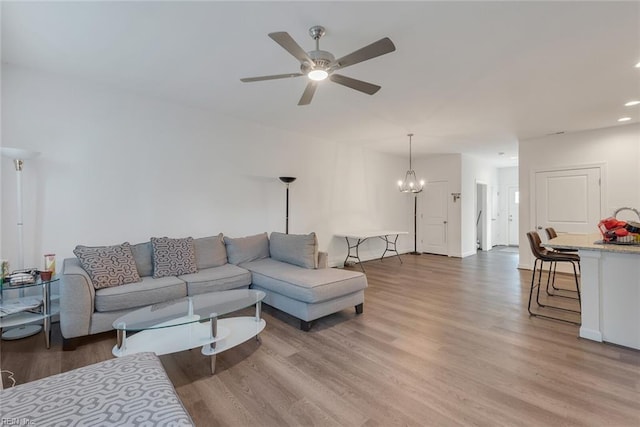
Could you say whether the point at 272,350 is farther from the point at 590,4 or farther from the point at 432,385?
the point at 590,4

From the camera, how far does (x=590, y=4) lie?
202cm

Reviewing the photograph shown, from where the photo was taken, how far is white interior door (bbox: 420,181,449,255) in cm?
759

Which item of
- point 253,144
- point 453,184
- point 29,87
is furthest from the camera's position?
point 453,184

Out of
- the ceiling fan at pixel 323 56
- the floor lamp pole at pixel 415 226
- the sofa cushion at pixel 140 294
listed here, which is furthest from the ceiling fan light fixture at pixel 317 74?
the floor lamp pole at pixel 415 226

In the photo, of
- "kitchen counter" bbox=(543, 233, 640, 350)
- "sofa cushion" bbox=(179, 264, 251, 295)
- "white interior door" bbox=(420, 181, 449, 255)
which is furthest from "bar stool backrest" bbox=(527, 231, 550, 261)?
"white interior door" bbox=(420, 181, 449, 255)

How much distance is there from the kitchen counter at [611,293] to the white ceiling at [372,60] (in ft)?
6.05

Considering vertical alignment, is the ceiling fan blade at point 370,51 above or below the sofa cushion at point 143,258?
above

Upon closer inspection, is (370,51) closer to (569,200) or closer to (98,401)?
(98,401)

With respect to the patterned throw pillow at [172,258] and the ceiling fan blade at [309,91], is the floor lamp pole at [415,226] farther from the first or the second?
the patterned throw pillow at [172,258]

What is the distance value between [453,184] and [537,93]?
13.1 feet

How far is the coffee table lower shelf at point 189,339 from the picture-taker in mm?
2227

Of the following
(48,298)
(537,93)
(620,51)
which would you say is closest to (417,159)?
(537,93)

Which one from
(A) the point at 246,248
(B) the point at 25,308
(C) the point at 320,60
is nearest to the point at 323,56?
(C) the point at 320,60

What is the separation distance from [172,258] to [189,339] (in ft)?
4.60
